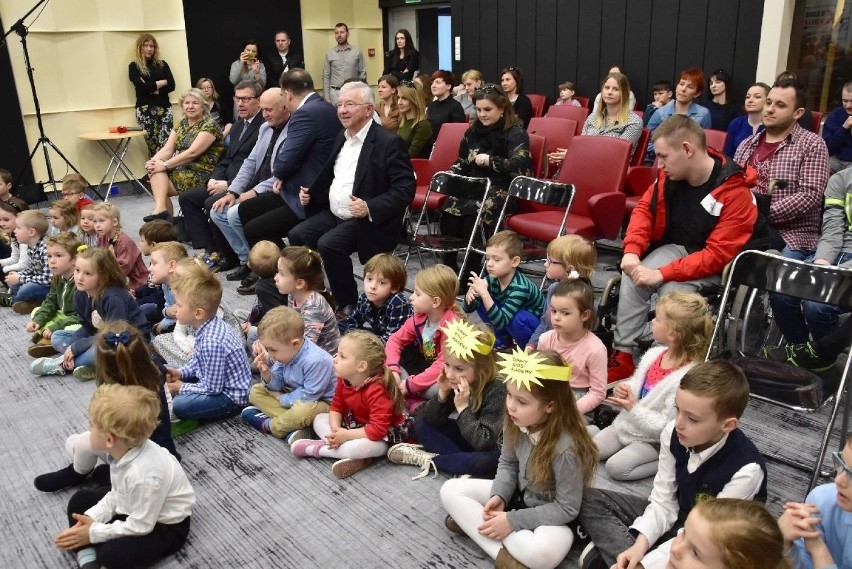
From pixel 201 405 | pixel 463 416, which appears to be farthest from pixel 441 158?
pixel 463 416

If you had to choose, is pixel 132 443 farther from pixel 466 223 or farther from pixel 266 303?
pixel 466 223

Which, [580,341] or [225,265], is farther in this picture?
[225,265]

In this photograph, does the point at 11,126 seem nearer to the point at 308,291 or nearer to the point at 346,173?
the point at 346,173

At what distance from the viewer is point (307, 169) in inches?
192

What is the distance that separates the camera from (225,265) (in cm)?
551

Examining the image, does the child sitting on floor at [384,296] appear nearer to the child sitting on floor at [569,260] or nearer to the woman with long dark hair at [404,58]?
the child sitting on floor at [569,260]

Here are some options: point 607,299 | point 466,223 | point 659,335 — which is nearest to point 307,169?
point 466,223

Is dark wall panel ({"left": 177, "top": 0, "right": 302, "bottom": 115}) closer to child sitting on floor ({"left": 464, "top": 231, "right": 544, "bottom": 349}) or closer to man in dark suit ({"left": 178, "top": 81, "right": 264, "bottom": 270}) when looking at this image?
man in dark suit ({"left": 178, "top": 81, "right": 264, "bottom": 270})

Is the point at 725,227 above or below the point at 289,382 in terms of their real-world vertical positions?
above

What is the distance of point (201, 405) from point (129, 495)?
3.21 feet

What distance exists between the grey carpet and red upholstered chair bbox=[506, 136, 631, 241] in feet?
5.01

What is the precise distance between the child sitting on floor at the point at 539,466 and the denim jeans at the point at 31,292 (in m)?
3.82

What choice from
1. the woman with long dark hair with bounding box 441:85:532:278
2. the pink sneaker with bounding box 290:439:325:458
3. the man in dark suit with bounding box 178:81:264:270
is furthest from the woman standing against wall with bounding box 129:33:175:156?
the pink sneaker with bounding box 290:439:325:458

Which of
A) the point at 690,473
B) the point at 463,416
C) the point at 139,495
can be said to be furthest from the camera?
the point at 463,416
